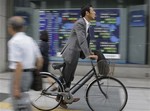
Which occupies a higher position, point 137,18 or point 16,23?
point 16,23

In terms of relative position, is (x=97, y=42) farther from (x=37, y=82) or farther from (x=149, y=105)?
(x=37, y=82)

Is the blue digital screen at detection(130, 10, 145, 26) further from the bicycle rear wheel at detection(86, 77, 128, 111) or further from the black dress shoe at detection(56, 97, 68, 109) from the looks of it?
the black dress shoe at detection(56, 97, 68, 109)

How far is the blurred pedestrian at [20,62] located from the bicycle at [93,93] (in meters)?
1.90

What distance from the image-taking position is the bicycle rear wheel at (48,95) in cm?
673

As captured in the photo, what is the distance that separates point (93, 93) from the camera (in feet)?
21.8

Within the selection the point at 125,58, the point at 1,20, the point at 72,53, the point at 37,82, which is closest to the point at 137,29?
the point at 125,58

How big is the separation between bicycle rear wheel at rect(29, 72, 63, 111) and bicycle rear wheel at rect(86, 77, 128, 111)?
1.87ft

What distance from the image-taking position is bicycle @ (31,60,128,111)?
6.53 metres

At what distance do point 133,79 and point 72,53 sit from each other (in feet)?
16.5

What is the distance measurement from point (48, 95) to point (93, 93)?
83 centimetres

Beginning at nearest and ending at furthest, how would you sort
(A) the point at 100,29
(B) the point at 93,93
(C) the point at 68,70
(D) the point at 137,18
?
(B) the point at 93,93
(C) the point at 68,70
(D) the point at 137,18
(A) the point at 100,29

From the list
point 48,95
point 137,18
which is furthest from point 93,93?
point 137,18

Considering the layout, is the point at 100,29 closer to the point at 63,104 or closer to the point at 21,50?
the point at 63,104

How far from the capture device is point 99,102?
6.73 meters
